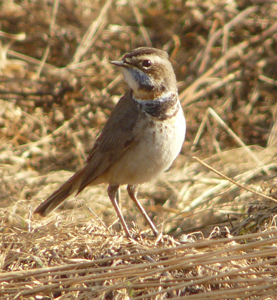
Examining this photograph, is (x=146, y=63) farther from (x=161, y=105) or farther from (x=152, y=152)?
(x=152, y=152)

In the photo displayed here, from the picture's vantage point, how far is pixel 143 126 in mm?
5254

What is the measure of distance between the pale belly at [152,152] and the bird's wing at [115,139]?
0.08 meters

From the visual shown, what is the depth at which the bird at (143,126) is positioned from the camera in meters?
5.24

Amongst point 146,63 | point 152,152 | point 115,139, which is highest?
point 146,63

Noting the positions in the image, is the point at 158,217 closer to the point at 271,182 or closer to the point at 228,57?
the point at 271,182

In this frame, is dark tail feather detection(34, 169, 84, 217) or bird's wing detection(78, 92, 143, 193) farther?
dark tail feather detection(34, 169, 84, 217)

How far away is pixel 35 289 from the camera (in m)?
3.75

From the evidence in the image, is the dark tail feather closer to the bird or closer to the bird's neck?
the bird

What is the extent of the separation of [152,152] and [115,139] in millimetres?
529

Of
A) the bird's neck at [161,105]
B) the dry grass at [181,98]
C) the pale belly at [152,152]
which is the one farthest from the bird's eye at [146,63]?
the dry grass at [181,98]

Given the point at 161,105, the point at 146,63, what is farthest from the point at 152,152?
the point at 146,63

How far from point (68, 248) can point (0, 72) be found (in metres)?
5.07

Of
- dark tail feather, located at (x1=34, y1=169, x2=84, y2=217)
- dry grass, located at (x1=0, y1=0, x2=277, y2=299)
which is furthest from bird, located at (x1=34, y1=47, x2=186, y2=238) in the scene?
dry grass, located at (x1=0, y1=0, x2=277, y2=299)

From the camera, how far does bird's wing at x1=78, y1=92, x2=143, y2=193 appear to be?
5387 mm
